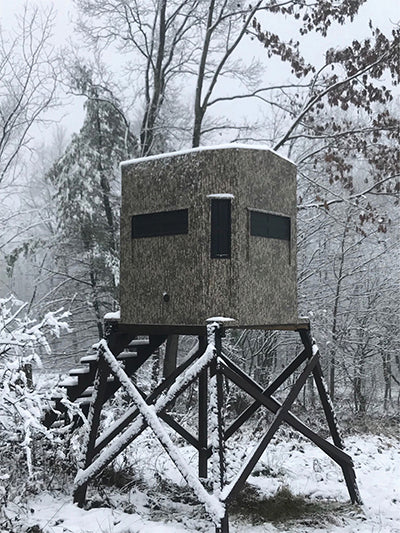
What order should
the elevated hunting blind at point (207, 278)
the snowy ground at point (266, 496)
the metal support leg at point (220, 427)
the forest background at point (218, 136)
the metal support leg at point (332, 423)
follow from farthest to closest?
1. the forest background at point (218, 136)
2. the metal support leg at point (332, 423)
3. the elevated hunting blind at point (207, 278)
4. the snowy ground at point (266, 496)
5. the metal support leg at point (220, 427)

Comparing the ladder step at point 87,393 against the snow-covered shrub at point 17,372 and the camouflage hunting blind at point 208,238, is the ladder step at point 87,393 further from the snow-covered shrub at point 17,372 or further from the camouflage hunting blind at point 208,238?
the snow-covered shrub at point 17,372

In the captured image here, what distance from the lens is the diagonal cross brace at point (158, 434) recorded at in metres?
5.75

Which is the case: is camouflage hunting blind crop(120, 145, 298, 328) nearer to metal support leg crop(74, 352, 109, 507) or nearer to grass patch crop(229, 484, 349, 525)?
metal support leg crop(74, 352, 109, 507)

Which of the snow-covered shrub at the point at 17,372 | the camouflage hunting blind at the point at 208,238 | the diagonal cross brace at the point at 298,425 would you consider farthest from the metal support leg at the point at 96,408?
the diagonal cross brace at the point at 298,425

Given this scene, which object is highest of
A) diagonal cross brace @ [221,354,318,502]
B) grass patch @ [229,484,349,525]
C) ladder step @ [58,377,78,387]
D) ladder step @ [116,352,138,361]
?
ladder step @ [116,352,138,361]

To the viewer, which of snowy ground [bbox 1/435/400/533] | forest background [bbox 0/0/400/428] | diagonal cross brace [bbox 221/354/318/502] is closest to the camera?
diagonal cross brace [bbox 221/354/318/502]

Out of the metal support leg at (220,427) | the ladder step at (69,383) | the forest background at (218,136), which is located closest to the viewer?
the metal support leg at (220,427)

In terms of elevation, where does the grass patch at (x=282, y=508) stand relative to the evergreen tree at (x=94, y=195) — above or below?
below

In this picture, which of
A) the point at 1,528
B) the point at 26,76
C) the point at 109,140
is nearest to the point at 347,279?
the point at 109,140

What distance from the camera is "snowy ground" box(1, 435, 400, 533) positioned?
19.4 feet

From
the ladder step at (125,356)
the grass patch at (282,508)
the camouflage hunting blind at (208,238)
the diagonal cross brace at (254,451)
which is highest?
the camouflage hunting blind at (208,238)

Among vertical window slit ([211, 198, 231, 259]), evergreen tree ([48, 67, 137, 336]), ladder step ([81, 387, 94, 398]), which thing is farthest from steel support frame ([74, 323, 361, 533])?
evergreen tree ([48, 67, 137, 336])

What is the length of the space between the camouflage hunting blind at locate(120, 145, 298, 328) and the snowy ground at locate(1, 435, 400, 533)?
205 centimetres

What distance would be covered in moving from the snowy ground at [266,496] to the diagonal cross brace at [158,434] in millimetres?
440
